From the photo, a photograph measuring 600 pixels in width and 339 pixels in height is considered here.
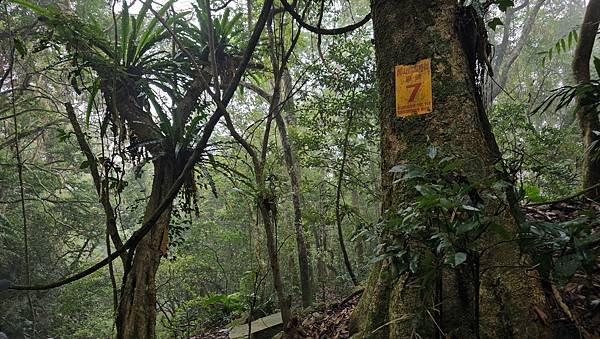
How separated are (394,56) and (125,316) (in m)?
2.21

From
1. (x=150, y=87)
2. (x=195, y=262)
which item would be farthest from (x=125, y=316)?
(x=195, y=262)

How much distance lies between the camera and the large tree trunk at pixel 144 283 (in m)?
2.45

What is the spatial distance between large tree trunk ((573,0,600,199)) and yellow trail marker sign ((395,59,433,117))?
53.5 inches

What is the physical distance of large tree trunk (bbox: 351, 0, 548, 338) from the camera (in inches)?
46.0

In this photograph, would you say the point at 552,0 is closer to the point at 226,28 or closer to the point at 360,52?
the point at 360,52

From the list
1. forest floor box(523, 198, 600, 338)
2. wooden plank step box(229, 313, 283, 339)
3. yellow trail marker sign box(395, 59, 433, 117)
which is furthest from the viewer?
wooden plank step box(229, 313, 283, 339)

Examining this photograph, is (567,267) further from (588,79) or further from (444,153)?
(588,79)

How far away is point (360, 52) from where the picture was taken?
167 inches

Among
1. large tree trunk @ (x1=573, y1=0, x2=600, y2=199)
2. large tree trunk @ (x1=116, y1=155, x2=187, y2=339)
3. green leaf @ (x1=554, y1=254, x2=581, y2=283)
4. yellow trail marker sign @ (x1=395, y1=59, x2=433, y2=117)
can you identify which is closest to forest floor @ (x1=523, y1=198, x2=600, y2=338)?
green leaf @ (x1=554, y1=254, x2=581, y2=283)

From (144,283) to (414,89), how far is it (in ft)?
6.81

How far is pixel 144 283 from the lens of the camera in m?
2.56

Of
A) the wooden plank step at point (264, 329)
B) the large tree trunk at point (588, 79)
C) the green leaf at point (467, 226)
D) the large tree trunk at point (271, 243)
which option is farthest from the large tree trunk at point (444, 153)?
the wooden plank step at point (264, 329)

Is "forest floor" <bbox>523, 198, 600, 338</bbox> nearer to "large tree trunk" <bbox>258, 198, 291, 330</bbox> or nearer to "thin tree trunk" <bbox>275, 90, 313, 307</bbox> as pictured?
"large tree trunk" <bbox>258, 198, 291, 330</bbox>

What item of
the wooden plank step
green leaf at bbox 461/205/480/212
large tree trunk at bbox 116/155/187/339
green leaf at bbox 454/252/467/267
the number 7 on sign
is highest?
the number 7 on sign
